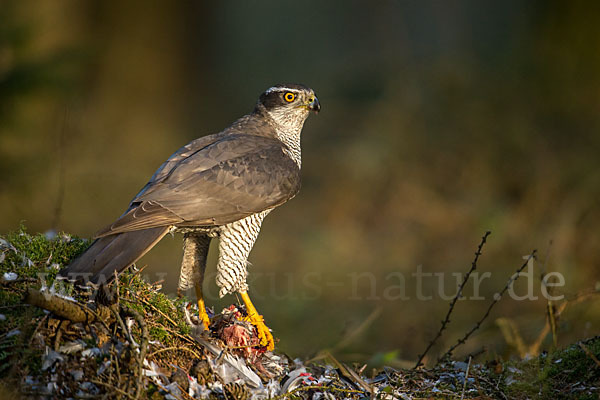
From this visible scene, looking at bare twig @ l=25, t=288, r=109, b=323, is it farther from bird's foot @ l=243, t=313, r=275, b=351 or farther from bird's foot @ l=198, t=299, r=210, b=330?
bird's foot @ l=243, t=313, r=275, b=351

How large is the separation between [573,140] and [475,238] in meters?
2.04

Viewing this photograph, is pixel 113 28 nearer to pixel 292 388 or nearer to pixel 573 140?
pixel 573 140

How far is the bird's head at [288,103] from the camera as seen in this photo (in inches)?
194

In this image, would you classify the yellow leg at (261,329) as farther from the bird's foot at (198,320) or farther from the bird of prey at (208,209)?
the bird's foot at (198,320)

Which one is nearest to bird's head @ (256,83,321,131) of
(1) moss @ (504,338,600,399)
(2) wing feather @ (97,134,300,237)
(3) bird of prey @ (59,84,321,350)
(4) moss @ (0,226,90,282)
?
(3) bird of prey @ (59,84,321,350)

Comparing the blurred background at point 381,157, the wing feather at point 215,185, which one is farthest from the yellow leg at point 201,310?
the blurred background at point 381,157

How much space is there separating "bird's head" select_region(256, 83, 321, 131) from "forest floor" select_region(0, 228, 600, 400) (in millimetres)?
1837

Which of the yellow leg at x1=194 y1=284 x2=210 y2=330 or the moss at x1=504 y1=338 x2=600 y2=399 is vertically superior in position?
the moss at x1=504 y1=338 x2=600 y2=399

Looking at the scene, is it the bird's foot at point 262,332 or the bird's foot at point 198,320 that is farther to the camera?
the bird's foot at point 262,332

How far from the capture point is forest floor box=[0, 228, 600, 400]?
99.0 inches

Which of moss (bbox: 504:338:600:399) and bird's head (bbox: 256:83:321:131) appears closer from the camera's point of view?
moss (bbox: 504:338:600:399)

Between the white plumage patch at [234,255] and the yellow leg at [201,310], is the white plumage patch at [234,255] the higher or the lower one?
the higher one

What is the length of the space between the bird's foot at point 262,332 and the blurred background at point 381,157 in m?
0.90

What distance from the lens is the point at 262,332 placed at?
361 centimetres
